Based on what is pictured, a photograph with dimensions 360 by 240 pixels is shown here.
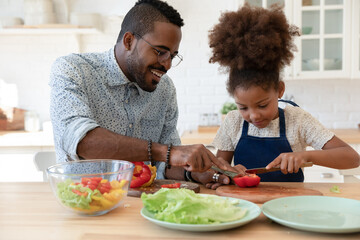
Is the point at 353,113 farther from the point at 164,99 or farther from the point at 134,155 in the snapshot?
the point at 134,155

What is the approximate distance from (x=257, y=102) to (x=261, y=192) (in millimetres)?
464

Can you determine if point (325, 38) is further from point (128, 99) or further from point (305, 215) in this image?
point (305, 215)

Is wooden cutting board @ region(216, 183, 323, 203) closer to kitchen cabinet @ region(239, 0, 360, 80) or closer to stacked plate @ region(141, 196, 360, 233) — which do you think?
stacked plate @ region(141, 196, 360, 233)

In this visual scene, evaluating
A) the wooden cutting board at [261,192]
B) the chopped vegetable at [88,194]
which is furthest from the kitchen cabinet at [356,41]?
the chopped vegetable at [88,194]

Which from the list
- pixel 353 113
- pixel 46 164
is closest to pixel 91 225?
pixel 46 164

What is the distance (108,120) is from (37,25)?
7.28ft

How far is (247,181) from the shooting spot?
1631 millimetres

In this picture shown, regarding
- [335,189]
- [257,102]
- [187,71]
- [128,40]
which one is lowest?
[335,189]

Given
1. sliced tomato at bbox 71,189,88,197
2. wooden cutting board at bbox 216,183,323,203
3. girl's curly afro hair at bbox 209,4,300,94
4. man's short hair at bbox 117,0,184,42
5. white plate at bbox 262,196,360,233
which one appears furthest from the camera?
man's short hair at bbox 117,0,184,42

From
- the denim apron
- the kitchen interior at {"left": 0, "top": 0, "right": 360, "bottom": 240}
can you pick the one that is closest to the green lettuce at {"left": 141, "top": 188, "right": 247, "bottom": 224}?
the denim apron

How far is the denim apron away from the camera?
2047 millimetres

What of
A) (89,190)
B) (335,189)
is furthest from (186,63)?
(89,190)

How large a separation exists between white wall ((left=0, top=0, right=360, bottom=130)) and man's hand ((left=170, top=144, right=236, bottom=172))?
2.65 metres

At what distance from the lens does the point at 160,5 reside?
6.68 ft
